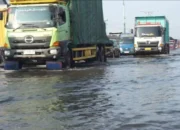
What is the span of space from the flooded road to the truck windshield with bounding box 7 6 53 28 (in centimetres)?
438

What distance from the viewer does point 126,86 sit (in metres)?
10.5

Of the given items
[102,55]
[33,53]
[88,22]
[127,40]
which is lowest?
[102,55]

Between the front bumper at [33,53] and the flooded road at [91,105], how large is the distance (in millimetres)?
4077

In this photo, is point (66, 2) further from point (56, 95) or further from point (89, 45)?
point (56, 95)

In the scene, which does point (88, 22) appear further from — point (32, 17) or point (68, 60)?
point (32, 17)

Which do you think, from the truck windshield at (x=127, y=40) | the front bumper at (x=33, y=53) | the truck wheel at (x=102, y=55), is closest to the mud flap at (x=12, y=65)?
the front bumper at (x=33, y=53)

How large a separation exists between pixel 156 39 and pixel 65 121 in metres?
27.5

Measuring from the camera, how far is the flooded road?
6102 mm

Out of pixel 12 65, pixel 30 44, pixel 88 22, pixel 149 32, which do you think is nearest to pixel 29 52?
pixel 30 44

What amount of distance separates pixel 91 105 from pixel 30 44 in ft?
27.5

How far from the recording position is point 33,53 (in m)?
15.7

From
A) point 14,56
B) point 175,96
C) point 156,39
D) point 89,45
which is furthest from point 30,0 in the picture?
point 156,39

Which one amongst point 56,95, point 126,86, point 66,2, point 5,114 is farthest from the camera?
point 66,2

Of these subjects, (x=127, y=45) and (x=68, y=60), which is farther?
(x=127, y=45)
